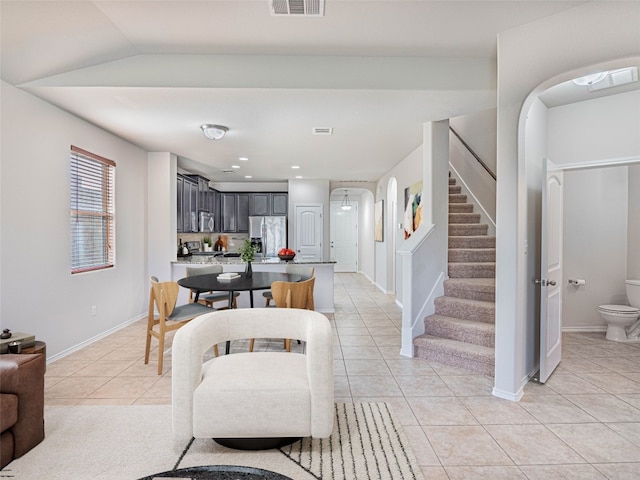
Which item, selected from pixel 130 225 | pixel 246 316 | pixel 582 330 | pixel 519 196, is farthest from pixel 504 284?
pixel 130 225

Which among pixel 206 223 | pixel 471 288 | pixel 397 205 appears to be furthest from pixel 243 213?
pixel 471 288

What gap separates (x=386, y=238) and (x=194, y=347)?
5.81m

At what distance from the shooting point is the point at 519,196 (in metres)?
2.64

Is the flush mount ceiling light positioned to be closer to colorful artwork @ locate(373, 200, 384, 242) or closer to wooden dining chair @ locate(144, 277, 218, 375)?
wooden dining chair @ locate(144, 277, 218, 375)

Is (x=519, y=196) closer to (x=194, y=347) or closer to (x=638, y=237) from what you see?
(x=194, y=347)

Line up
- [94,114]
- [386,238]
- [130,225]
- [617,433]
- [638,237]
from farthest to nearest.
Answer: [386,238]
[130,225]
[638,237]
[94,114]
[617,433]

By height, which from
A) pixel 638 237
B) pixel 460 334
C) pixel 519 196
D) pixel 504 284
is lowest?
pixel 460 334

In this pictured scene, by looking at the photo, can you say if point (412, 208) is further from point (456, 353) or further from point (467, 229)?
point (456, 353)

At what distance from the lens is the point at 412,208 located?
5.29 m

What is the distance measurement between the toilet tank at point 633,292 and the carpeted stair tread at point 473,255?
1657 mm

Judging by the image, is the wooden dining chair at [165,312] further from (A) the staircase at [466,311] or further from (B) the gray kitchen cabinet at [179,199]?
(B) the gray kitchen cabinet at [179,199]

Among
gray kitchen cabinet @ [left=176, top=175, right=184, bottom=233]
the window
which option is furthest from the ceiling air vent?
gray kitchen cabinet @ [left=176, top=175, right=184, bottom=233]

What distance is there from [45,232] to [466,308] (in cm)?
414

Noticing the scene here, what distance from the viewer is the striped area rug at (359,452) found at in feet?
6.09
